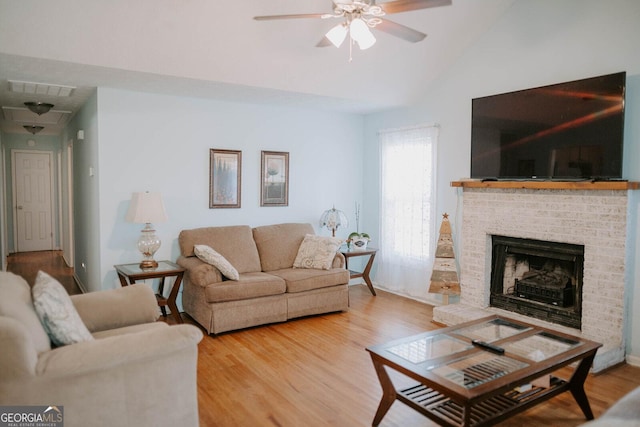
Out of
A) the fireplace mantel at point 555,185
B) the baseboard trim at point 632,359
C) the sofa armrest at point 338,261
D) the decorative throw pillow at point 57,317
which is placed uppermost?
the fireplace mantel at point 555,185

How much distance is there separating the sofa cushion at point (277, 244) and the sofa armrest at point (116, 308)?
204 cm

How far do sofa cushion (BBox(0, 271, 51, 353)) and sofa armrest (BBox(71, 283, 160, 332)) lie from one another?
0.45m

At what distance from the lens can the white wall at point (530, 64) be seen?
3590 millimetres

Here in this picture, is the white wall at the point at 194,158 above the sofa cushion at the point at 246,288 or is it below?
above

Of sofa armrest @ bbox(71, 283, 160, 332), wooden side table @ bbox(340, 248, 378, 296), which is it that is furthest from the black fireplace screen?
sofa armrest @ bbox(71, 283, 160, 332)

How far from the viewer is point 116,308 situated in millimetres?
2902

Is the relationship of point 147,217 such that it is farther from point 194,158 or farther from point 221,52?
point 221,52

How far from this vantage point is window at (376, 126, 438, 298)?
531cm

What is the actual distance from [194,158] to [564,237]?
3.72 meters

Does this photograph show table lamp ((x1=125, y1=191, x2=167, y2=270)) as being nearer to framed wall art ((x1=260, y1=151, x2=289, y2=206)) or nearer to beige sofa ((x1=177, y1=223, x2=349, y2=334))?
beige sofa ((x1=177, y1=223, x2=349, y2=334))

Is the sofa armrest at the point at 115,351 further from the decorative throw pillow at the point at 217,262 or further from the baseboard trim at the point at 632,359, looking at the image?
the baseboard trim at the point at 632,359

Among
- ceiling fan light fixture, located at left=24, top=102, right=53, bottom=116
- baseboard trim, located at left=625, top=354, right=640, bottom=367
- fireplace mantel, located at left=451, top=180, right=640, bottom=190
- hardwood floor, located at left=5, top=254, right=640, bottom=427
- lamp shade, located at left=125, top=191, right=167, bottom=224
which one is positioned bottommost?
hardwood floor, located at left=5, top=254, right=640, bottom=427

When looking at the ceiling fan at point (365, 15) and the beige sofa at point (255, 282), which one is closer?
the ceiling fan at point (365, 15)

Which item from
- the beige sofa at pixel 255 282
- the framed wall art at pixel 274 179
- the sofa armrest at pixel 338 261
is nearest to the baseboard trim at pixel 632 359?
the beige sofa at pixel 255 282
